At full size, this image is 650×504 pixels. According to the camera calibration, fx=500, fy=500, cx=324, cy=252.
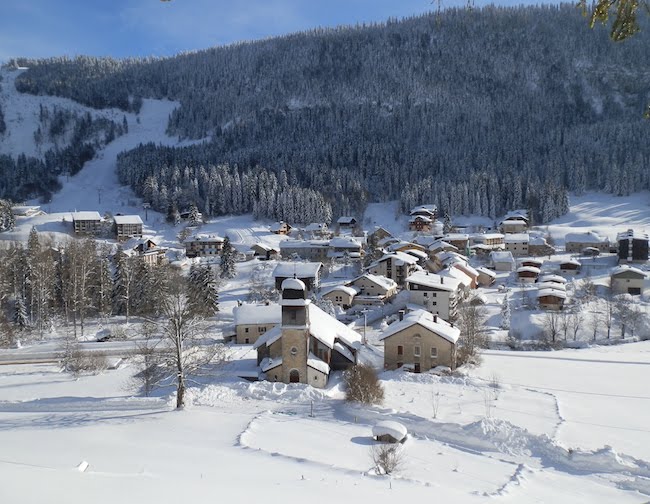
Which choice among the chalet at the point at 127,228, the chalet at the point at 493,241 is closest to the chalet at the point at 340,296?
the chalet at the point at 493,241

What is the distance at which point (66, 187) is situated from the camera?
138000 mm

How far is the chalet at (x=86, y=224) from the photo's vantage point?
8931cm

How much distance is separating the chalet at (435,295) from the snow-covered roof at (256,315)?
15562 mm

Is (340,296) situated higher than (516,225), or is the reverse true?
(516,225)

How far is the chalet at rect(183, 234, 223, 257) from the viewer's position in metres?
81.1

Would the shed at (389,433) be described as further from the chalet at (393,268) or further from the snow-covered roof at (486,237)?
the snow-covered roof at (486,237)

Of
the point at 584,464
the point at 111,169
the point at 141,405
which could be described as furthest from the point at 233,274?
the point at 111,169

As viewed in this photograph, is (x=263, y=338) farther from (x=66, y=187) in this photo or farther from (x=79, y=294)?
(x=66, y=187)

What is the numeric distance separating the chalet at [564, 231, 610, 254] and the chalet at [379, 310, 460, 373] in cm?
5748

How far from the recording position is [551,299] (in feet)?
169

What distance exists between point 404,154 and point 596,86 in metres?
95.6

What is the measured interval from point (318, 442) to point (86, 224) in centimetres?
8528

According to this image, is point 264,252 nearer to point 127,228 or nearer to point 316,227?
point 316,227

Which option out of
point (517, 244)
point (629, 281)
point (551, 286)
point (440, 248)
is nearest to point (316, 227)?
point (440, 248)
